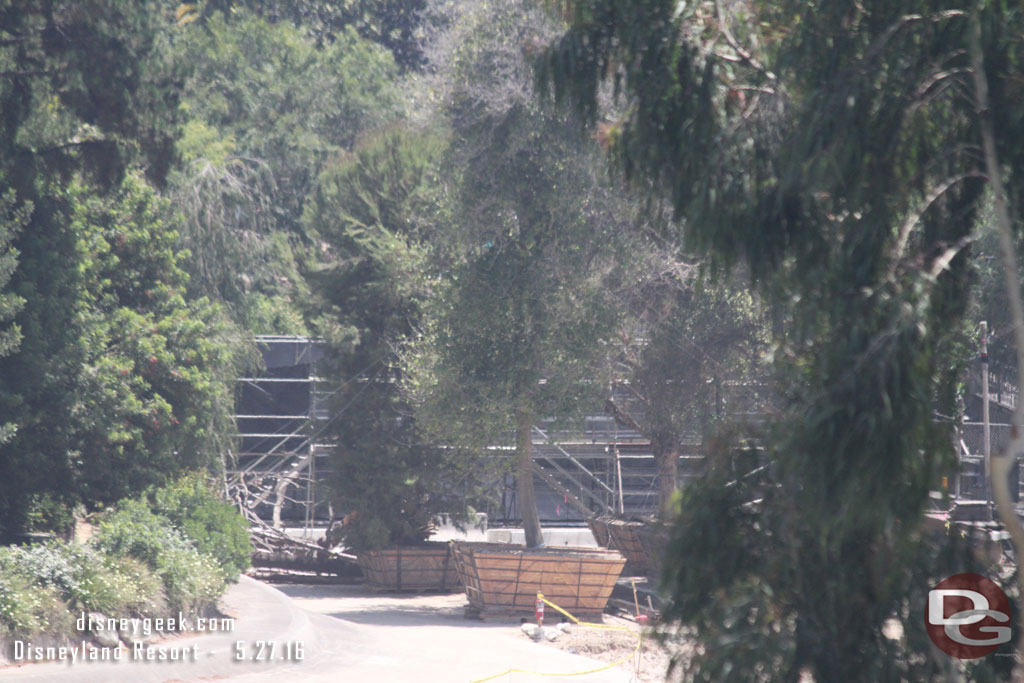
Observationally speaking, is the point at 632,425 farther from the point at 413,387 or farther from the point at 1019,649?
the point at 1019,649

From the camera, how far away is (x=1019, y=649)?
511 cm

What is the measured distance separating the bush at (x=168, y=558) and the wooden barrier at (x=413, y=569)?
7.33 m

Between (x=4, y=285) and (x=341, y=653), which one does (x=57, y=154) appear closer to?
(x=4, y=285)

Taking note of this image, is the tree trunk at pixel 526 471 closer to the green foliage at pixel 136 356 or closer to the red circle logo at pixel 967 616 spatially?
the green foliage at pixel 136 356

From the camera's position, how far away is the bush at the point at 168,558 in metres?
12.8

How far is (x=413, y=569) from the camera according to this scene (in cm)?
2142

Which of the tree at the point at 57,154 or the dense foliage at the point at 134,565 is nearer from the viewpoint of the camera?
the dense foliage at the point at 134,565

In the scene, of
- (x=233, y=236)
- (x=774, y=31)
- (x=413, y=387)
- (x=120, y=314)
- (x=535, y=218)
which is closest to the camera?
(x=774, y=31)

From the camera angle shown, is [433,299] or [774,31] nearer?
[774,31]

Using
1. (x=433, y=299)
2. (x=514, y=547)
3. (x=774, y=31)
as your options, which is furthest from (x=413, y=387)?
(x=774, y=31)

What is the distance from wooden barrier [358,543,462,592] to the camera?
→ 21.4 metres

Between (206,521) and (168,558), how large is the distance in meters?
2.95

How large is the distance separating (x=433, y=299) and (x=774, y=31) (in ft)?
45.8

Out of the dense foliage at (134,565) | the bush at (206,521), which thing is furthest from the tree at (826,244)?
the bush at (206,521)
